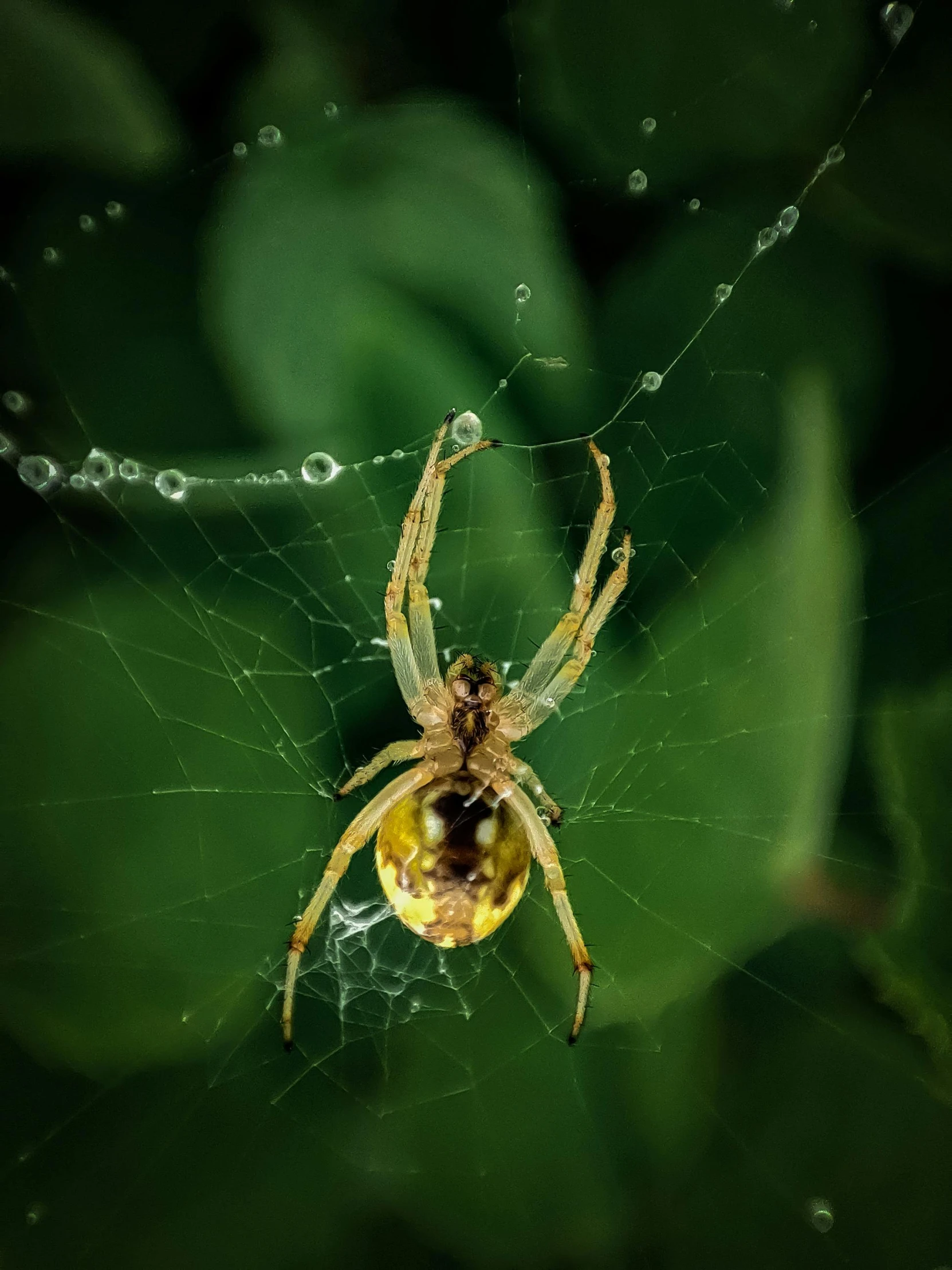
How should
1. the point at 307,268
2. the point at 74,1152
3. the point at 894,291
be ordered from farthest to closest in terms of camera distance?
1. the point at 74,1152
2. the point at 894,291
3. the point at 307,268

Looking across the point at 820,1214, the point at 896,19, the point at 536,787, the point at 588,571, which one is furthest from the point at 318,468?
the point at 820,1214

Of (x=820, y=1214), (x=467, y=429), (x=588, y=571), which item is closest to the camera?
(x=467, y=429)

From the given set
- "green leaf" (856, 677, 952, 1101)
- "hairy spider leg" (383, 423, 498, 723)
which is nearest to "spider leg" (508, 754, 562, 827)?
"hairy spider leg" (383, 423, 498, 723)

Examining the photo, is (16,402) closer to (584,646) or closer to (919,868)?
(584,646)

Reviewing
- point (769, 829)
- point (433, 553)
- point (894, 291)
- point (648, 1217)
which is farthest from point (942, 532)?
point (648, 1217)

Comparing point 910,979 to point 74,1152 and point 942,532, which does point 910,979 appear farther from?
point 74,1152

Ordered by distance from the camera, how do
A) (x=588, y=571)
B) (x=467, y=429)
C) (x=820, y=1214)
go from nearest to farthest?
(x=467, y=429) < (x=588, y=571) < (x=820, y=1214)

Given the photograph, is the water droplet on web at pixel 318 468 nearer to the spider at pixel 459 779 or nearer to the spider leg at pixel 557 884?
the spider at pixel 459 779
